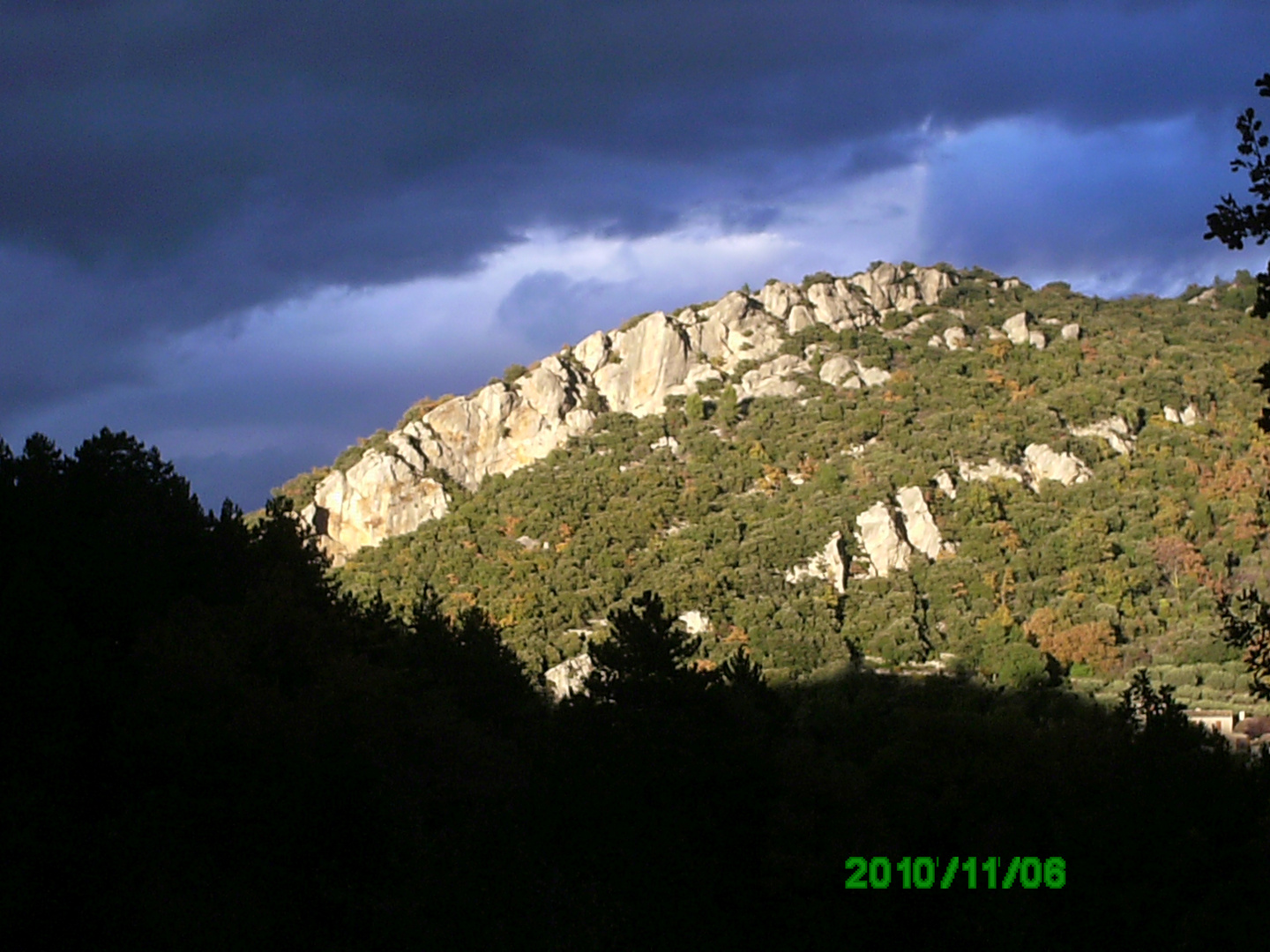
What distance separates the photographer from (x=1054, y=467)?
54031mm

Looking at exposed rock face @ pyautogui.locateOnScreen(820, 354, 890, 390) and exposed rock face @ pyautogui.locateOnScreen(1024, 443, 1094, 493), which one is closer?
exposed rock face @ pyautogui.locateOnScreen(1024, 443, 1094, 493)

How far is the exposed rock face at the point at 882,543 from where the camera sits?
49844 millimetres

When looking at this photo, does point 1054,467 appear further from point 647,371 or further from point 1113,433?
point 647,371

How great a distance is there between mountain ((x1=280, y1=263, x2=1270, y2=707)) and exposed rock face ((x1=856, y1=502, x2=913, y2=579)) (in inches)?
4.5

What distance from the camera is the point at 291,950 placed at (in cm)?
1648

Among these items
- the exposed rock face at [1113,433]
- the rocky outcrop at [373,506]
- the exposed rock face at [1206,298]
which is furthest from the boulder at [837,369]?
the exposed rock face at [1206,298]

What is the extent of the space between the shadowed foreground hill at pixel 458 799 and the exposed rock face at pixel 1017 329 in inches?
1802

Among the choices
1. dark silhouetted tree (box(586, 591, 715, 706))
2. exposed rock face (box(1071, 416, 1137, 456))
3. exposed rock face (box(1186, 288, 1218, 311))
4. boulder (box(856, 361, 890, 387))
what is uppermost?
exposed rock face (box(1186, 288, 1218, 311))

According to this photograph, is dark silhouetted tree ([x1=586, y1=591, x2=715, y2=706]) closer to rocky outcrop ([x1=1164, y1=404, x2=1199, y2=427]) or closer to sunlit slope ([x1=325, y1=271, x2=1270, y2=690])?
sunlit slope ([x1=325, y1=271, x2=1270, y2=690])

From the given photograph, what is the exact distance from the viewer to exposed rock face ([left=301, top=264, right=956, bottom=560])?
204 ft

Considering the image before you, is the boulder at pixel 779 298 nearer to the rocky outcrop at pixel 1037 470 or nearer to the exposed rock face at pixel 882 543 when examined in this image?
the rocky outcrop at pixel 1037 470

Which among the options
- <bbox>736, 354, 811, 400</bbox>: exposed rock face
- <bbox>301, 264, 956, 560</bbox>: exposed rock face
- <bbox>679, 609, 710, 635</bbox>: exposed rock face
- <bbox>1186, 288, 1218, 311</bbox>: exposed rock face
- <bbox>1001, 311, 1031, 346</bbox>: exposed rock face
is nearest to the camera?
<bbox>679, 609, 710, 635</bbox>: exposed rock face

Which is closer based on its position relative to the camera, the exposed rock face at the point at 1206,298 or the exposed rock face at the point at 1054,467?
the exposed rock face at the point at 1054,467

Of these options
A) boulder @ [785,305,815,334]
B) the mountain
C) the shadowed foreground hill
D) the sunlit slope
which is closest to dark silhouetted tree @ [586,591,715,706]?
the shadowed foreground hill
